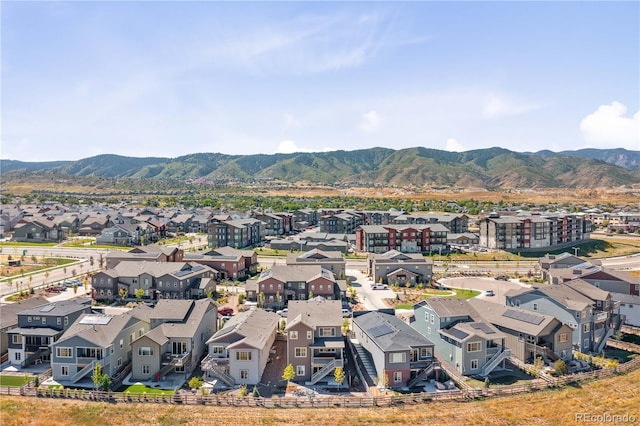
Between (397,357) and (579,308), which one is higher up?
(579,308)

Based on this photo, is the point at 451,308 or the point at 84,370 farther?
the point at 451,308

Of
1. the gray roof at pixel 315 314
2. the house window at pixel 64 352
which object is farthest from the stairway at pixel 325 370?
the house window at pixel 64 352

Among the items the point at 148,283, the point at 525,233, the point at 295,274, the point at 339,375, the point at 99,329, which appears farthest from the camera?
the point at 525,233

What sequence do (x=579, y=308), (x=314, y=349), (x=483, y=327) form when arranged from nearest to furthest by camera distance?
(x=314, y=349), (x=483, y=327), (x=579, y=308)

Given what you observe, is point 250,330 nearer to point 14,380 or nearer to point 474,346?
point 474,346

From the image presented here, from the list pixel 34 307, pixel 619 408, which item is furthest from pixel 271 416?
pixel 34 307

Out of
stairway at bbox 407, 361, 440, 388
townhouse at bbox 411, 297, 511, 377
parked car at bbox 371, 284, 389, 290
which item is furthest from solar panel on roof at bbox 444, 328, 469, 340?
parked car at bbox 371, 284, 389, 290
